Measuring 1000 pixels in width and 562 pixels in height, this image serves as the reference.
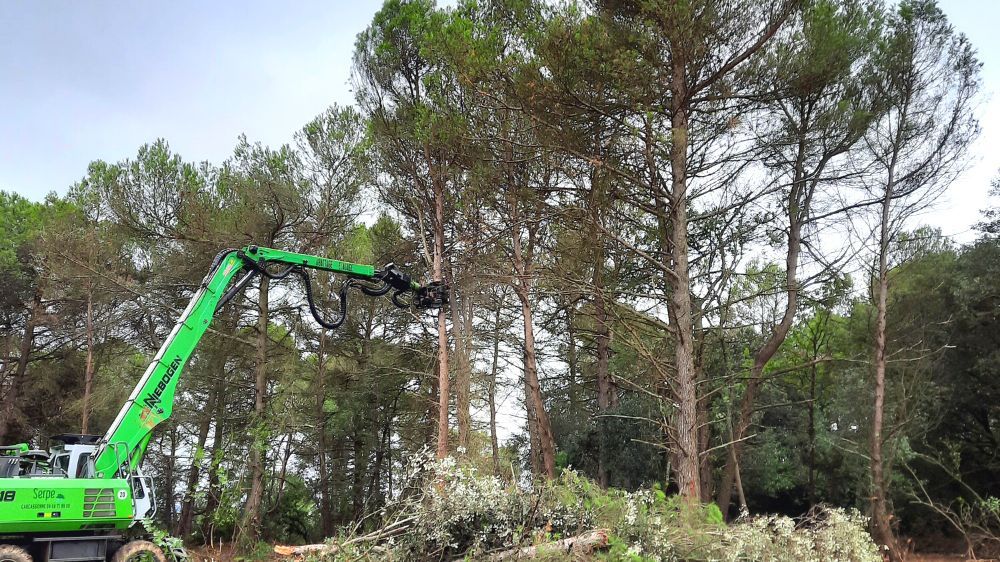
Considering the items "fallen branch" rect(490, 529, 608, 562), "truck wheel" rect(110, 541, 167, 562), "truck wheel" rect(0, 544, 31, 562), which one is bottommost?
"truck wheel" rect(110, 541, 167, 562)

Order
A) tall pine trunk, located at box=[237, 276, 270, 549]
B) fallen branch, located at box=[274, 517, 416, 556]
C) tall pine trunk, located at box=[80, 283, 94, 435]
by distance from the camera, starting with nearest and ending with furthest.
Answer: fallen branch, located at box=[274, 517, 416, 556]
tall pine trunk, located at box=[237, 276, 270, 549]
tall pine trunk, located at box=[80, 283, 94, 435]

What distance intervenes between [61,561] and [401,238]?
10327mm

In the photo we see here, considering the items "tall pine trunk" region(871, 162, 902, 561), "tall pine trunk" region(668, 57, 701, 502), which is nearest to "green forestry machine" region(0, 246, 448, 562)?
"tall pine trunk" region(668, 57, 701, 502)

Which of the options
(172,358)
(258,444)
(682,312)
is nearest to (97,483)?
(172,358)

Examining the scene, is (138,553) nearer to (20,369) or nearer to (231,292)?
(231,292)

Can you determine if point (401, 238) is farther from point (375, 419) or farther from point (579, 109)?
point (579, 109)

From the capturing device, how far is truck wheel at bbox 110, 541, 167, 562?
22.9 ft

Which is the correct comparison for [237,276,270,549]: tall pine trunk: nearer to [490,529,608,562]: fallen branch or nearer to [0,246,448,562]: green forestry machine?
[0,246,448,562]: green forestry machine

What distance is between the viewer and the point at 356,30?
13.6 m

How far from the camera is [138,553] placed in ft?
23.3

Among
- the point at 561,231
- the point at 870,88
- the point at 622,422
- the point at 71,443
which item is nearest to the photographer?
the point at 71,443

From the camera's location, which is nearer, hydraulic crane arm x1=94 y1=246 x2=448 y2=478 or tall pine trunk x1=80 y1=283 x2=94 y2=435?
hydraulic crane arm x1=94 y1=246 x2=448 y2=478

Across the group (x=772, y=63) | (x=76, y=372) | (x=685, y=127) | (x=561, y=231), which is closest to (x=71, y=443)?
(x=561, y=231)

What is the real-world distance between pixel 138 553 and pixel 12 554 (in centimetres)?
114
